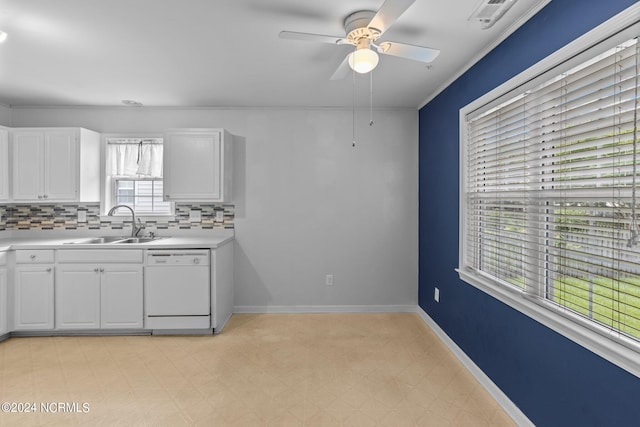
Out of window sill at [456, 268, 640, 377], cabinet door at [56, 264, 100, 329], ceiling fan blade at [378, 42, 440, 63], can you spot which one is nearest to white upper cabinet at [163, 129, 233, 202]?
cabinet door at [56, 264, 100, 329]

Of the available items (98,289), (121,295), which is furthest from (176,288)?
(98,289)

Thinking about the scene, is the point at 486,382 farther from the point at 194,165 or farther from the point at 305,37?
the point at 194,165

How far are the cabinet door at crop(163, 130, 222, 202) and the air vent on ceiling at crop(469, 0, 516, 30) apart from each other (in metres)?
2.69

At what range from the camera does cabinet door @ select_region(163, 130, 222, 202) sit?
147 inches

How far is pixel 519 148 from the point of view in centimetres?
213

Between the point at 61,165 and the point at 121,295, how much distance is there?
62.3 inches

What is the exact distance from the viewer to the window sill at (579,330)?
1.38 m

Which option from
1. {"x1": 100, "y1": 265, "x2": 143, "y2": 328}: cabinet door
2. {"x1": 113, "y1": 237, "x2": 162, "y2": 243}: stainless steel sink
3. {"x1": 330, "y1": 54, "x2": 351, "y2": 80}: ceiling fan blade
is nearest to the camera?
{"x1": 330, "y1": 54, "x2": 351, "y2": 80}: ceiling fan blade

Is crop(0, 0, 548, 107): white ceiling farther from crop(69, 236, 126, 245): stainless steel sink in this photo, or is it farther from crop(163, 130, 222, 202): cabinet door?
crop(69, 236, 126, 245): stainless steel sink

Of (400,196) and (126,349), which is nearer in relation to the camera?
(126,349)

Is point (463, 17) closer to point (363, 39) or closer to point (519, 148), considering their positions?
point (363, 39)

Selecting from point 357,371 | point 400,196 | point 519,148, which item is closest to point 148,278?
point 357,371

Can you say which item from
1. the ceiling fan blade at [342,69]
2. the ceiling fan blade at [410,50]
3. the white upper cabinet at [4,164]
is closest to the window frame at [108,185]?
the white upper cabinet at [4,164]

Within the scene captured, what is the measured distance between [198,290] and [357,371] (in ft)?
5.69
